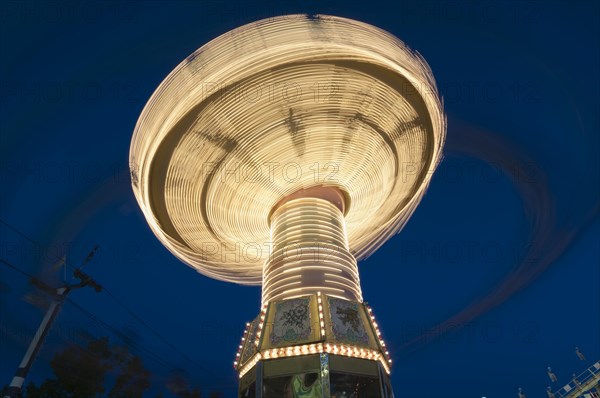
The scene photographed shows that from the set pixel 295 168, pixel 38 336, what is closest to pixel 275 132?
pixel 295 168

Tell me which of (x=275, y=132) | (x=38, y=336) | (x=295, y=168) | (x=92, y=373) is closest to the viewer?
(x=275, y=132)

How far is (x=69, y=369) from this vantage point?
106ft

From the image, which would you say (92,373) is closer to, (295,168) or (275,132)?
(295,168)

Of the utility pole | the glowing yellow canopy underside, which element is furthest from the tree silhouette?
the glowing yellow canopy underside

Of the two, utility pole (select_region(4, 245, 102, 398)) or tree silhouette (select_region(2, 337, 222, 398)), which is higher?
tree silhouette (select_region(2, 337, 222, 398))

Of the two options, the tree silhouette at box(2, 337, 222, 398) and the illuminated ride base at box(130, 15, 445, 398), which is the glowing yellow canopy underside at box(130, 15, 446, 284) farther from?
the tree silhouette at box(2, 337, 222, 398)

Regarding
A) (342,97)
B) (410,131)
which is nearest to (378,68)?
(342,97)

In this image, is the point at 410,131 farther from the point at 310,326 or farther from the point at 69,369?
the point at 69,369

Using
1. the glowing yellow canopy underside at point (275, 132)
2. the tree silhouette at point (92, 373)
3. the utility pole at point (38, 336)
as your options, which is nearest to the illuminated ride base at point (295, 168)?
the glowing yellow canopy underside at point (275, 132)

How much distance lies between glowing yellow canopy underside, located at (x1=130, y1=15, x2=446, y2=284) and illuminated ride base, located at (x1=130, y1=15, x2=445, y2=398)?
0.14 ft

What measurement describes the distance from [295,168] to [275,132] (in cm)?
161

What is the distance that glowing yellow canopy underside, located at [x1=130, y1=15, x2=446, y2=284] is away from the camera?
12844 millimetres

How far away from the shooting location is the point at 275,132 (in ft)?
48.6

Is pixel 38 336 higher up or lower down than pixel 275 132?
lower down
